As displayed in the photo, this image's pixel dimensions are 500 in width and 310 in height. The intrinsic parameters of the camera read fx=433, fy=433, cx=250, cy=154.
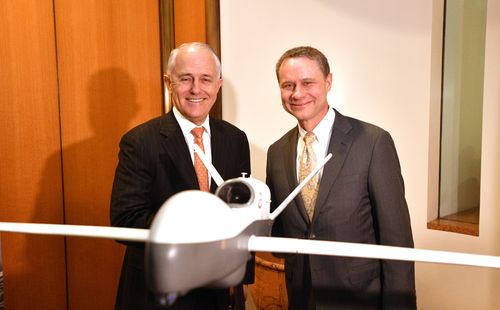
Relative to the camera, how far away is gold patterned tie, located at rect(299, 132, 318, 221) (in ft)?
4.62

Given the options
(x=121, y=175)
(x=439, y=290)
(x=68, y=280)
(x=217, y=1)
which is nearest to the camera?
(x=121, y=175)

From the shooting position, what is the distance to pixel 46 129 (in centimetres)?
222

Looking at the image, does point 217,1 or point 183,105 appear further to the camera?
point 217,1

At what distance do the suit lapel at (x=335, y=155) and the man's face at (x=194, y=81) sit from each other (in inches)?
16.9

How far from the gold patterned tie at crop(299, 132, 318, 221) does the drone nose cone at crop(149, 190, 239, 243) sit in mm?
696

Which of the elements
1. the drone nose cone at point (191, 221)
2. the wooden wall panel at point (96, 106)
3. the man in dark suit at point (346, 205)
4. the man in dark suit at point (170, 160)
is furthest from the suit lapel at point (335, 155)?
the wooden wall panel at point (96, 106)

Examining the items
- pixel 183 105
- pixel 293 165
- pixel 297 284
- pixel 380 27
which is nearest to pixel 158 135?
pixel 183 105

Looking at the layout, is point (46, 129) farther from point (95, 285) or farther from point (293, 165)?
point (293, 165)

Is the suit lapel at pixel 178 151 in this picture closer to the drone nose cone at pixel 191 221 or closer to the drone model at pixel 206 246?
the drone model at pixel 206 246

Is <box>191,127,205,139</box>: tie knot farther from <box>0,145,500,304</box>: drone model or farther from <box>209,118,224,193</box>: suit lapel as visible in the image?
<box>0,145,500,304</box>: drone model

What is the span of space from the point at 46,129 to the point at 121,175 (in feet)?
3.50

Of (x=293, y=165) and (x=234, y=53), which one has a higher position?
(x=234, y=53)

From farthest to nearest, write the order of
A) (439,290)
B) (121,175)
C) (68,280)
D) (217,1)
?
(217,1) < (68,280) < (439,290) < (121,175)

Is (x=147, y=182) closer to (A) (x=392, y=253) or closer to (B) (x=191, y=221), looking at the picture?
(B) (x=191, y=221)
